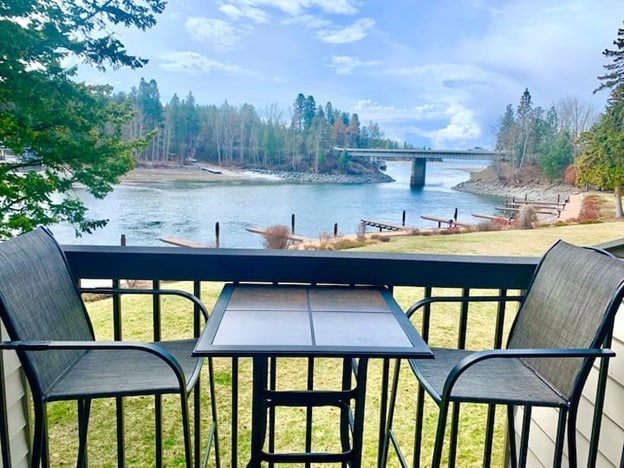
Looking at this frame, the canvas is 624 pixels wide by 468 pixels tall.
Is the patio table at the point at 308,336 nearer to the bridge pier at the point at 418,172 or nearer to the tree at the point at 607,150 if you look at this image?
the tree at the point at 607,150

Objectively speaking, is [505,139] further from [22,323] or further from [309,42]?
[22,323]

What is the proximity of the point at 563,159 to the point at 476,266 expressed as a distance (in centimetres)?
907

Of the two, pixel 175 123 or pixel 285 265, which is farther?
pixel 175 123

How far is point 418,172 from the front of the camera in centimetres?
1299

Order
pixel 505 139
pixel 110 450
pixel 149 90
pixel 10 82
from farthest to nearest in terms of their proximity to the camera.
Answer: pixel 505 139 < pixel 149 90 < pixel 10 82 < pixel 110 450

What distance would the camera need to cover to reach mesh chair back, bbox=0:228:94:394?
115 cm

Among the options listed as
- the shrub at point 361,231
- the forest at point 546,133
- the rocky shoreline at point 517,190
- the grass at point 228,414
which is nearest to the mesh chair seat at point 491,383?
the grass at point 228,414

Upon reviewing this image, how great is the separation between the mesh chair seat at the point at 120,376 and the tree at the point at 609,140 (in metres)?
8.48

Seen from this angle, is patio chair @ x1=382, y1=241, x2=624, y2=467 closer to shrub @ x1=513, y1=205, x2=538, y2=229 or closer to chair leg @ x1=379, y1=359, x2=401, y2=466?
chair leg @ x1=379, y1=359, x2=401, y2=466

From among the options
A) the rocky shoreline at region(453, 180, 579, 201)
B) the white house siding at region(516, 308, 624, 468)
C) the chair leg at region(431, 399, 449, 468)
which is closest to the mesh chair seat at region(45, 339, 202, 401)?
the chair leg at region(431, 399, 449, 468)

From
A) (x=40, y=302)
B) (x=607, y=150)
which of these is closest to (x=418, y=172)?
(x=607, y=150)

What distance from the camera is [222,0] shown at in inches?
411

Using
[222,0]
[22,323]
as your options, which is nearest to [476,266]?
[22,323]

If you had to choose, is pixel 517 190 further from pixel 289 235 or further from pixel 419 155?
pixel 289 235
